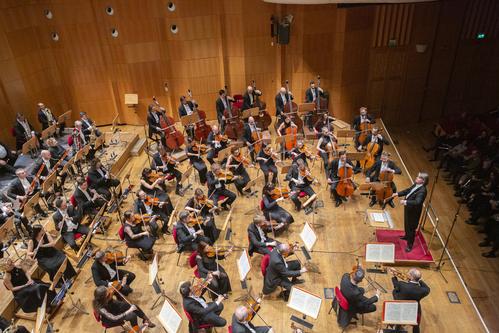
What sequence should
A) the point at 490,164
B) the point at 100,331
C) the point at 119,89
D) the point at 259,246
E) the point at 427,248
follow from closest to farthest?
the point at 100,331, the point at 259,246, the point at 427,248, the point at 490,164, the point at 119,89

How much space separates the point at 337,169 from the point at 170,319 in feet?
17.9

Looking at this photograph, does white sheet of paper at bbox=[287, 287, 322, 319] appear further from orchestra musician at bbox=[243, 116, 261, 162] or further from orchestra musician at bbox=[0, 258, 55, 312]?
orchestra musician at bbox=[243, 116, 261, 162]

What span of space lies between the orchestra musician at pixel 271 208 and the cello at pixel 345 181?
1.49 m

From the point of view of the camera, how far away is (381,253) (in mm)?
6902

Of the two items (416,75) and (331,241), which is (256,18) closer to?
(416,75)

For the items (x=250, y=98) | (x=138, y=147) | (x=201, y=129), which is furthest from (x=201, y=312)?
(x=250, y=98)

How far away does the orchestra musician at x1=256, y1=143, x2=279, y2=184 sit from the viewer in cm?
1015

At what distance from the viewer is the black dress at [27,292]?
257 inches

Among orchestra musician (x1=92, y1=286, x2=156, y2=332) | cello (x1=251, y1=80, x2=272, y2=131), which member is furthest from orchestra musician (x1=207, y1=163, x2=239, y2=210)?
orchestra musician (x1=92, y1=286, x2=156, y2=332)

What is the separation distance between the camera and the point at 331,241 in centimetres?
866

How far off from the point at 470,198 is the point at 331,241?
4.13 m

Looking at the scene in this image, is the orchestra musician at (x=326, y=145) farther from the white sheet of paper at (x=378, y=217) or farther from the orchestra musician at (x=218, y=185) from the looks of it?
the orchestra musician at (x=218, y=185)

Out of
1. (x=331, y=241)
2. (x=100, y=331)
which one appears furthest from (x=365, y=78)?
(x=100, y=331)

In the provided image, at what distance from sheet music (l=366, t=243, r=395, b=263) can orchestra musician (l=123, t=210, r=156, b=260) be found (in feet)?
14.1
